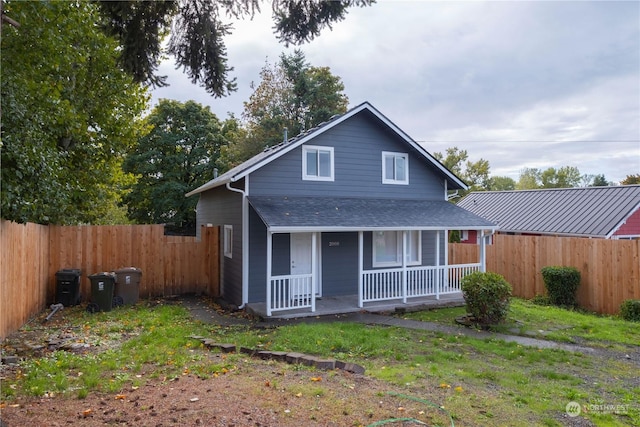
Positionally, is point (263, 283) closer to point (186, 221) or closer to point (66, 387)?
point (66, 387)

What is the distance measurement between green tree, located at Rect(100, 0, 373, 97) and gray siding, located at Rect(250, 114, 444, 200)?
226 inches

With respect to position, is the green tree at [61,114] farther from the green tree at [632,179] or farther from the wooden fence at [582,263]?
the green tree at [632,179]

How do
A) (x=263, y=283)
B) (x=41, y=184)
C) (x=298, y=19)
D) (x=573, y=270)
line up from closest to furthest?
(x=298, y=19) < (x=41, y=184) < (x=263, y=283) < (x=573, y=270)

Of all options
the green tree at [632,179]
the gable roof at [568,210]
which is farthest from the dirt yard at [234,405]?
the green tree at [632,179]

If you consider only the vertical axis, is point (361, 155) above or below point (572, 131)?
below

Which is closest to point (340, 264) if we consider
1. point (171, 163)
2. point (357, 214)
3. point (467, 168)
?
point (357, 214)

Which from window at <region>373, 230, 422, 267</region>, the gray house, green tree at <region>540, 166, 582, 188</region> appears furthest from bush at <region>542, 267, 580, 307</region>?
green tree at <region>540, 166, 582, 188</region>

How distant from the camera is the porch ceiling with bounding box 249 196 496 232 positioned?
10.5m

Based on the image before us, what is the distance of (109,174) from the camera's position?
646 inches

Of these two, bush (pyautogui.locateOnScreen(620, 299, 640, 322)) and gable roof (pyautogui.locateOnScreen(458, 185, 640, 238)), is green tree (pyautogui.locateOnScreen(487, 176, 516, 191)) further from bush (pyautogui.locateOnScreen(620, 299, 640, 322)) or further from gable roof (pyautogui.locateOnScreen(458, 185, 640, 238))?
bush (pyautogui.locateOnScreen(620, 299, 640, 322))

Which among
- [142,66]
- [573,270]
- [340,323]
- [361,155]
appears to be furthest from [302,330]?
[573,270]

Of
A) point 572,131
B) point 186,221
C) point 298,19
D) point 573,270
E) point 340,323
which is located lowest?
point 340,323

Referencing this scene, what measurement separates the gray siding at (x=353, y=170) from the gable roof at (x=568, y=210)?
23.4 feet

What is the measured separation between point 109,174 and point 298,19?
44.0 ft
